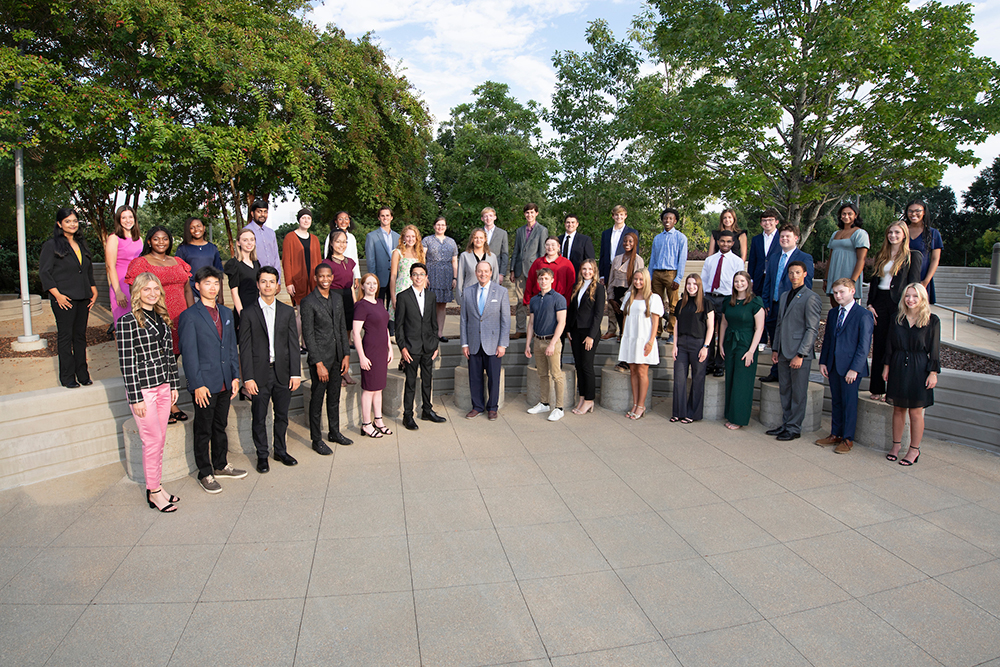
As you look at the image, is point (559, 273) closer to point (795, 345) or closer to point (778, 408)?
point (795, 345)

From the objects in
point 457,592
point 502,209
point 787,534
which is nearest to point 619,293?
point 787,534

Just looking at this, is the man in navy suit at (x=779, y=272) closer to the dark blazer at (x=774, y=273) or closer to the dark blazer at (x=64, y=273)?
the dark blazer at (x=774, y=273)

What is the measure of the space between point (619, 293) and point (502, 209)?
481 inches

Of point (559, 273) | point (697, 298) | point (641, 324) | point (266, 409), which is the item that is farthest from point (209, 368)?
point (697, 298)

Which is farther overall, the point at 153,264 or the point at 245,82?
the point at 245,82

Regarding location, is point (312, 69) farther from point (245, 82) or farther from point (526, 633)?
point (526, 633)

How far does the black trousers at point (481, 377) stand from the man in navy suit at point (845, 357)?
3.64m

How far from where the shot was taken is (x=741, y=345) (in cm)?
644

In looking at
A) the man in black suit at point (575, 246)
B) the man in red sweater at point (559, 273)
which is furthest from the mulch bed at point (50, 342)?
the man in black suit at point (575, 246)

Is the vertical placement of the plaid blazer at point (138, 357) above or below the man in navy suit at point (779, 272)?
below

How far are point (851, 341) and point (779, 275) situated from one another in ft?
4.61

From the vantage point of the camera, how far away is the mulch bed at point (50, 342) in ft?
30.6

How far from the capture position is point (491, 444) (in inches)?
236

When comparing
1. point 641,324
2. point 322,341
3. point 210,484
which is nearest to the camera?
point 210,484
